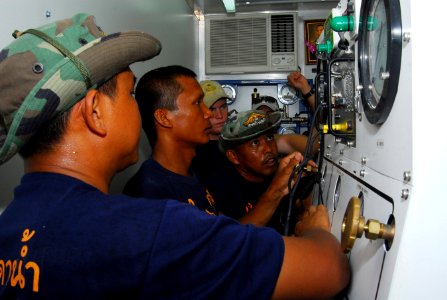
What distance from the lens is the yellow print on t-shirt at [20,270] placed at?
697 millimetres

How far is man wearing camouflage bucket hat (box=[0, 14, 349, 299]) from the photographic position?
27.7 inches

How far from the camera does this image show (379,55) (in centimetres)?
98

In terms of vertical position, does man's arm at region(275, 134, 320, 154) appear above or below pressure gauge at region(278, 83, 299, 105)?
below

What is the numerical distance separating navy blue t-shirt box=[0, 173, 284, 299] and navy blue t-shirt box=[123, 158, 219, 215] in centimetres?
72

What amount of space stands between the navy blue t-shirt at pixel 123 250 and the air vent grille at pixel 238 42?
297cm

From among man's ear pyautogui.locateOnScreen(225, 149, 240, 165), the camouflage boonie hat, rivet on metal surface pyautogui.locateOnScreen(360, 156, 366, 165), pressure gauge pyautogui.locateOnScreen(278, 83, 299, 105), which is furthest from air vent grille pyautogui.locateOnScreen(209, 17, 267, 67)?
rivet on metal surface pyautogui.locateOnScreen(360, 156, 366, 165)

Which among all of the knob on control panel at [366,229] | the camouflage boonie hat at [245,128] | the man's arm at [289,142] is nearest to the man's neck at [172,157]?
the camouflage boonie hat at [245,128]

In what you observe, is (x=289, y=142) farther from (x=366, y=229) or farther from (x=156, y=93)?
(x=366, y=229)

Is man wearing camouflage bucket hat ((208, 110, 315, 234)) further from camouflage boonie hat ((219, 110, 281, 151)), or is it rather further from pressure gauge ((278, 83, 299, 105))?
pressure gauge ((278, 83, 299, 105))

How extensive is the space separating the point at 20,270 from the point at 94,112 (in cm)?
39

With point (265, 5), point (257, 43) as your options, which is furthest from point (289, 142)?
point (265, 5)

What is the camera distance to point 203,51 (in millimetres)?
3820

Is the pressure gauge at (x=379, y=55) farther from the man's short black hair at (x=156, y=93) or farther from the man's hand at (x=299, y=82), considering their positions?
the man's hand at (x=299, y=82)

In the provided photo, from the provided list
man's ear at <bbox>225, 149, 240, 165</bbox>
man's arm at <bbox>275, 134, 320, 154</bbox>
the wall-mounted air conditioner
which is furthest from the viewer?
the wall-mounted air conditioner
